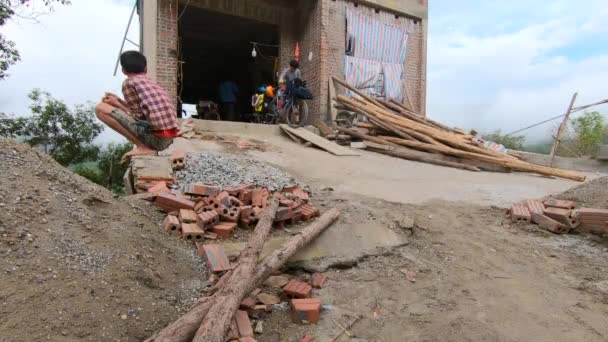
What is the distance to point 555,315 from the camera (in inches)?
95.3

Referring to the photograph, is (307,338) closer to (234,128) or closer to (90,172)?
(234,128)

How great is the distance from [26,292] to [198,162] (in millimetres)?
3272

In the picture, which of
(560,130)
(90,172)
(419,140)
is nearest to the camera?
(419,140)

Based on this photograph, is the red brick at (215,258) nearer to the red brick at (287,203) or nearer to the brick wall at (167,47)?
the red brick at (287,203)

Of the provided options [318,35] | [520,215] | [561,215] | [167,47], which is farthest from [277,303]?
[318,35]

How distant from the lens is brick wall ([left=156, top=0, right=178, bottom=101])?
8906 millimetres

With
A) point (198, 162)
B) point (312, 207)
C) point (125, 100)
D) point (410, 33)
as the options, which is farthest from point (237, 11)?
point (312, 207)

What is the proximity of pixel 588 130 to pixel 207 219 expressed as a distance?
2197cm

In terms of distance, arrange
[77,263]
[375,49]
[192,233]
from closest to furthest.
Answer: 1. [77,263]
2. [192,233]
3. [375,49]

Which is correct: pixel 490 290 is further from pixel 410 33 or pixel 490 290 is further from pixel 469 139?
pixel 410 33

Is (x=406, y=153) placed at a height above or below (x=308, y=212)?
above

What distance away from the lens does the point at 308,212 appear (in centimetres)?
367

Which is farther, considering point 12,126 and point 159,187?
point 12,126

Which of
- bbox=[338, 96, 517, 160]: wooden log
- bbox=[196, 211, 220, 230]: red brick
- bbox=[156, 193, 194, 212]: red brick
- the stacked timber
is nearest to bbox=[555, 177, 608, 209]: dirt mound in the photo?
the stacked timber
